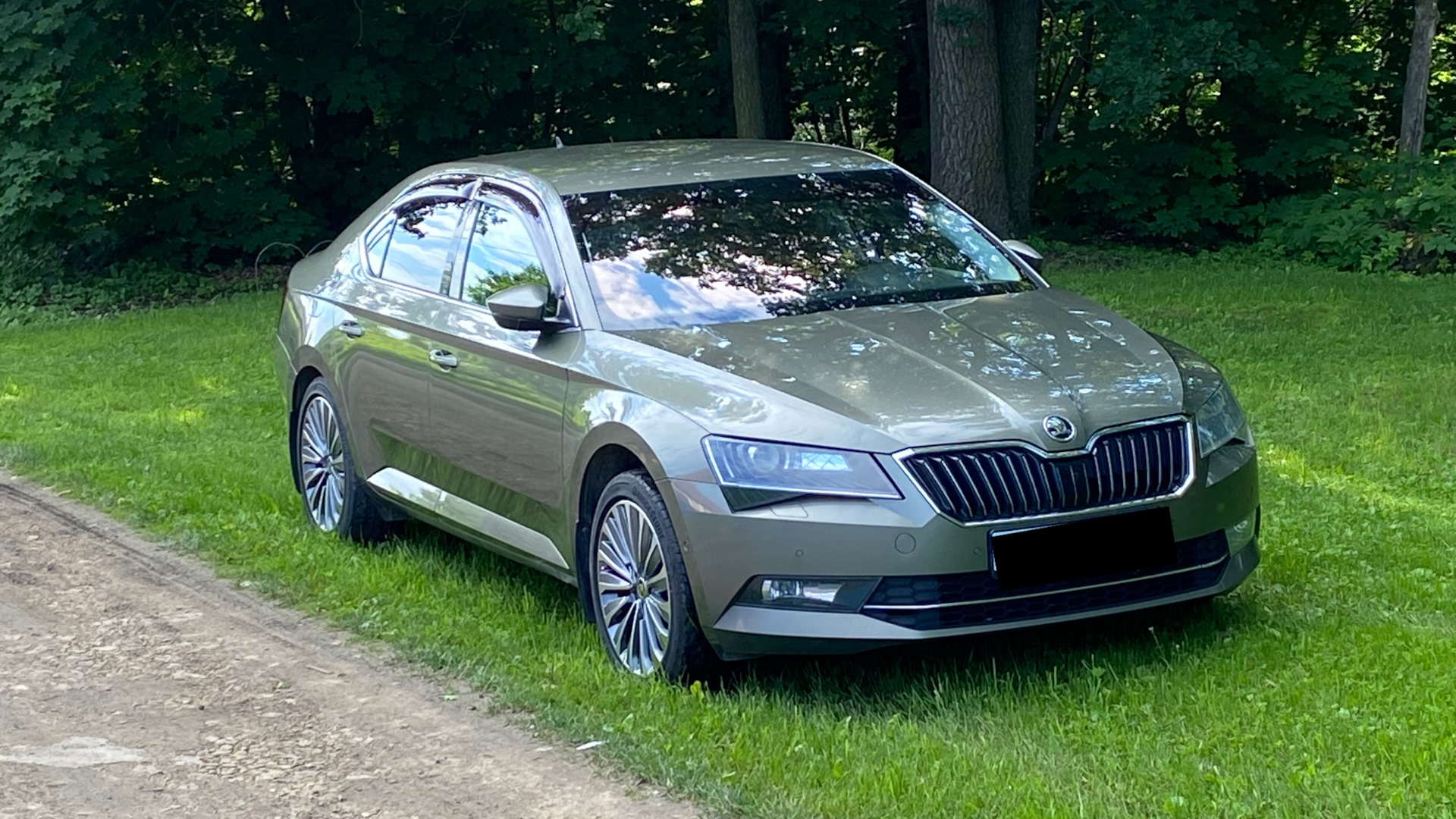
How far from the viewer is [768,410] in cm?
520

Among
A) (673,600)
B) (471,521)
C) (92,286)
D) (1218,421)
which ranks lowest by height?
(92,286)

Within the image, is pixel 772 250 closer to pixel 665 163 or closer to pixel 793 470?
pixel 665 163

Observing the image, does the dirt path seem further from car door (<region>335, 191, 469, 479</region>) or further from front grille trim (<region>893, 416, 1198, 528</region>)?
front grille trim (<region>893, 416, 1198, 528</region>)

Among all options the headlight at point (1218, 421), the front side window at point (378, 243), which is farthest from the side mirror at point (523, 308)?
the headlight at point (1218, 421)

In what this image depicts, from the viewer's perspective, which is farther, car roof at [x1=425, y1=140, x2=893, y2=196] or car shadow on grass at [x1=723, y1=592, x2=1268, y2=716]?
car roof at [x1=425, y1=140, x2=893, y2=196]

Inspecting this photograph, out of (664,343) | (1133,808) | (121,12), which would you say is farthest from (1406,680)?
(121,12)

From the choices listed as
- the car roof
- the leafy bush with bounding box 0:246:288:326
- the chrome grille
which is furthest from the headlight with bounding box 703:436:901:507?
the leafy bush with bounding box 0:246:288:326

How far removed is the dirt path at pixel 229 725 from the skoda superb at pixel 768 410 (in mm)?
695

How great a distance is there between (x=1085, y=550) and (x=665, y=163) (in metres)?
2.60

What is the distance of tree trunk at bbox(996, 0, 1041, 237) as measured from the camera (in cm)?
1875

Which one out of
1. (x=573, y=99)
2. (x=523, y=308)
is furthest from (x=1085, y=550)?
(x=573, y=99)

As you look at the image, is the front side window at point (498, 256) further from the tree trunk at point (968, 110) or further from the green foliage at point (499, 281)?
the tree trunk at point (968, 110)

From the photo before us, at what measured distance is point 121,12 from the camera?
1945cm

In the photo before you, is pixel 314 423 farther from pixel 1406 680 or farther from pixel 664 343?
pixel 1406 680
